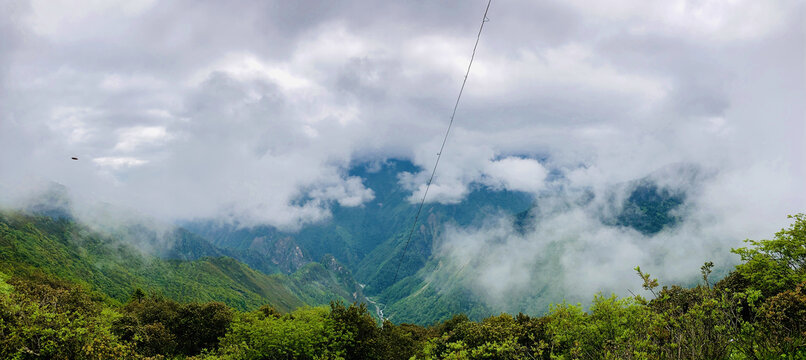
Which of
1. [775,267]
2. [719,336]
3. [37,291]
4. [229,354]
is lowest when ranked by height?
[229,354]

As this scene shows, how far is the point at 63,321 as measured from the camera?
78.5ft

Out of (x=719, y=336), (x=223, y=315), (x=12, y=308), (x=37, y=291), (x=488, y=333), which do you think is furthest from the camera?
(x=223, y=315)

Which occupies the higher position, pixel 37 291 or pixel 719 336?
pixel 719 336

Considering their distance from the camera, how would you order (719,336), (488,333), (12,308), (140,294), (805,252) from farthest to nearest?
(140,294) < (488,333) < (805,252) < (12,308) < (719,336)

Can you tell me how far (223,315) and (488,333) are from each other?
149 ft

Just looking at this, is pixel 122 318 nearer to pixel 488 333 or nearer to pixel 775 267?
pixel 488 333

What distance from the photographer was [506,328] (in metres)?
43.1

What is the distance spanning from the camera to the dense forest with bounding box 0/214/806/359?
12.0 m

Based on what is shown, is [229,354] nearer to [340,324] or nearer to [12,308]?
[340,324]

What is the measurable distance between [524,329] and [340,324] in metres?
22.7

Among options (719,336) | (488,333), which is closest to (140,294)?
(488,333)

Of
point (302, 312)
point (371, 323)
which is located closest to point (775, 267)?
point (371, 323)

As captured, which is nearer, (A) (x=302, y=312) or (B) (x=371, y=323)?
(B) (x=371, y=323)

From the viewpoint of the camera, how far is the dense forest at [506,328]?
1203 centimetres
